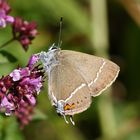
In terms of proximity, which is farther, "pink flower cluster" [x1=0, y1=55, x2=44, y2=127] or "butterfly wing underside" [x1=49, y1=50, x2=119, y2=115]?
"butterfly wing underside" [x1=49, y1=50, x2=119, y2=115]

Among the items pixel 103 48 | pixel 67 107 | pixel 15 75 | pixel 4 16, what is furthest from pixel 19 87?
pixel 103 48

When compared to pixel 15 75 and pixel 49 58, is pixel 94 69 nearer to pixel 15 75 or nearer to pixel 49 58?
pixel 49 58

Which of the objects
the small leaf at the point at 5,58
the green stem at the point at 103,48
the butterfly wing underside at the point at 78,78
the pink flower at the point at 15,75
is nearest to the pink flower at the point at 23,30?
the small leaf at the point at 5,58

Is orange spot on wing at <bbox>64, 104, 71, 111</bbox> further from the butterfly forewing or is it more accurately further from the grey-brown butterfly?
the butterfly forewing

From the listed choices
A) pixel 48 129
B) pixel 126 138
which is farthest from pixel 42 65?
pixel 126 138

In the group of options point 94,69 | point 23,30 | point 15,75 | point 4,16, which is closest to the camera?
point 15,75

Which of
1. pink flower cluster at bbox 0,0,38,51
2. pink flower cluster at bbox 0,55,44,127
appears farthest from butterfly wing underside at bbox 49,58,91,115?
pink flower cluster at bbox 0,0,38,51

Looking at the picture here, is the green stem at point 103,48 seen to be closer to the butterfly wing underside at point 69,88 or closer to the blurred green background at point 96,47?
the blurred green background at point 96,47
